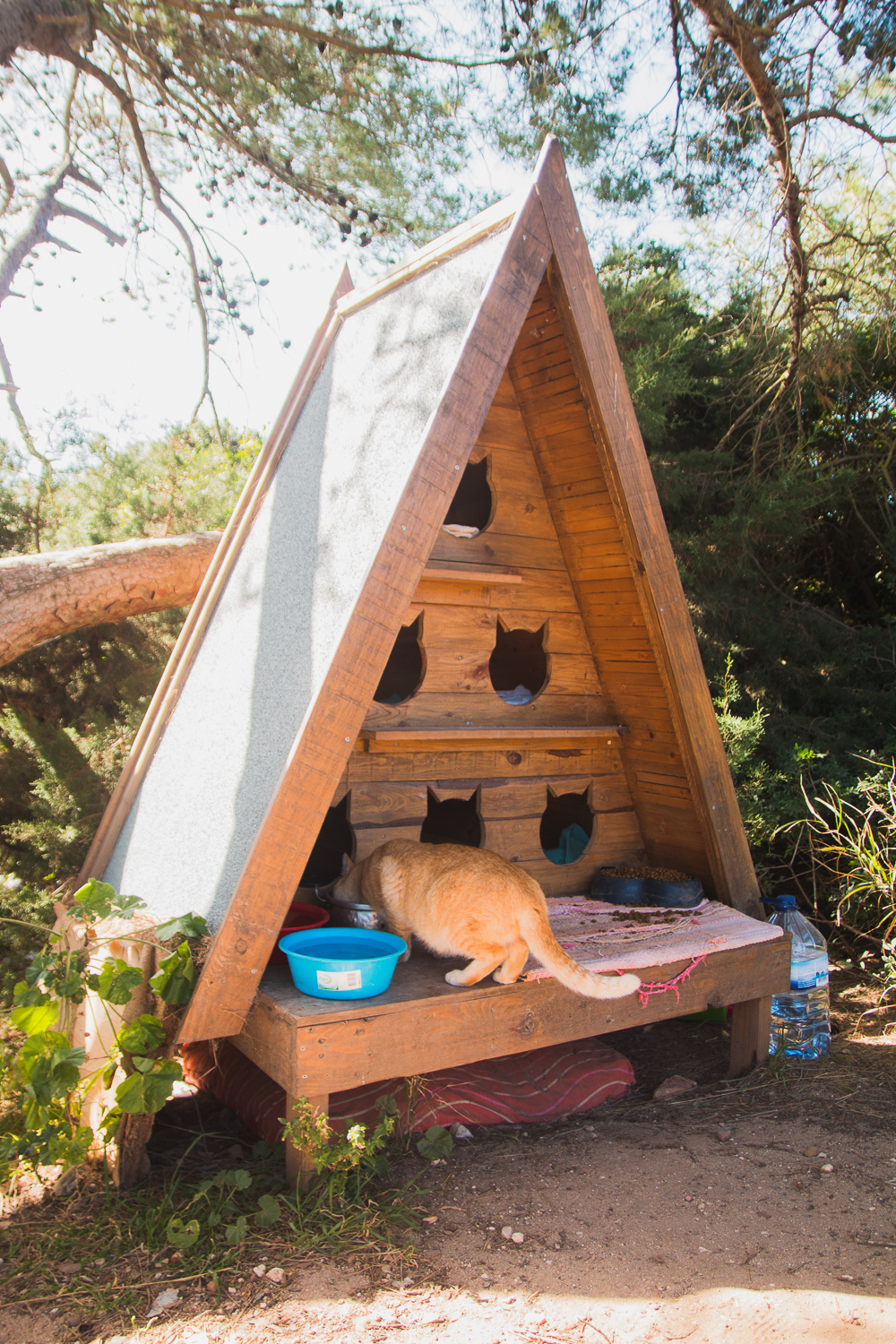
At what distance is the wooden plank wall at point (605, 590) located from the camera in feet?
10.3

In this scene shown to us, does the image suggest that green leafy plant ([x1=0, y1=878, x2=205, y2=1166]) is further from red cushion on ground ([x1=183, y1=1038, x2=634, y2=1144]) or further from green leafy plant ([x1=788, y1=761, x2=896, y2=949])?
green leafy plant ([x1=788, y1=761, x2=896, y2=949])

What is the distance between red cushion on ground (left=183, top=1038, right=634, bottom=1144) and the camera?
2742mm

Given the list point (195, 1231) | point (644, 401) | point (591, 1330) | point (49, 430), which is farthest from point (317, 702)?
point (49, 430)

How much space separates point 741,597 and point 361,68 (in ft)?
13.8

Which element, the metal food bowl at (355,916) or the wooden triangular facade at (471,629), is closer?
the wooden triangular facade at (471,629)

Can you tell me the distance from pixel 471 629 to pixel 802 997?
216 centimetres

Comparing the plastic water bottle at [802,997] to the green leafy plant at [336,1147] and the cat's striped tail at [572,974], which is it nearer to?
the cat's striped tail at [572,974]

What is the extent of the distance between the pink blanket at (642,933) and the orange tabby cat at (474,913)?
0.47 ft

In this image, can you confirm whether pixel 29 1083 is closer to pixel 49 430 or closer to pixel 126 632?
pixel 126 632

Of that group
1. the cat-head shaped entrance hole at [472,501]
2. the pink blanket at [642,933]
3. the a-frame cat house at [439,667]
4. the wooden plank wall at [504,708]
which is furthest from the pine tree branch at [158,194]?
the pink blanket at [642,933]

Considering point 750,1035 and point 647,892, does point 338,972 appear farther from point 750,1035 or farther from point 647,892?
point 750,1035

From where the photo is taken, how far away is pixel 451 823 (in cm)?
418

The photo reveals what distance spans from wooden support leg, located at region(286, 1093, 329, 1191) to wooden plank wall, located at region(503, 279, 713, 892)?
78.2 inches

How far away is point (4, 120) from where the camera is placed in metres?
5.62
